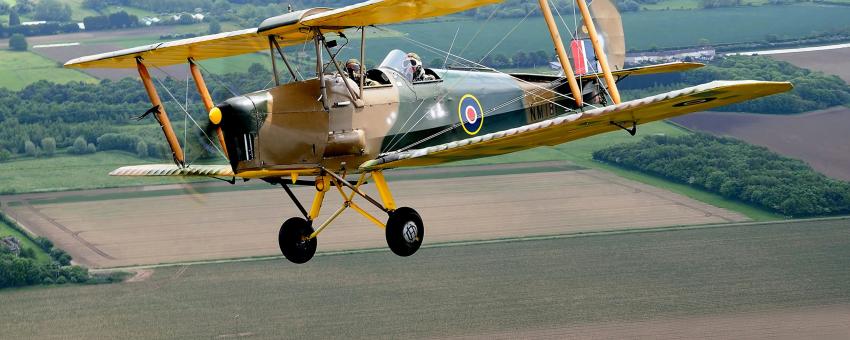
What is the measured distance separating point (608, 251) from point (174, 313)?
81.4 feet

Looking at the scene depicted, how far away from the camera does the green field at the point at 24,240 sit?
85469mm

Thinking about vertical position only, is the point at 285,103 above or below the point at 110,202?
above

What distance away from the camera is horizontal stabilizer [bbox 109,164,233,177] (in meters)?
27.5

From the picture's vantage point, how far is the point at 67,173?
97.4m

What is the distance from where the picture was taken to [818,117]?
114500 mm

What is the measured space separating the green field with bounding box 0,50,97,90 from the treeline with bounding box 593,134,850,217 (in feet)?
157

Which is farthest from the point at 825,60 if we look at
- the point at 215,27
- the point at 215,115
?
the point at 215,115

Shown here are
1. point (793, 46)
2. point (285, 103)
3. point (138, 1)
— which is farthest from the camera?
point (138, 1)

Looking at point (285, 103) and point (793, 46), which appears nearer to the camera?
point (285, 103)

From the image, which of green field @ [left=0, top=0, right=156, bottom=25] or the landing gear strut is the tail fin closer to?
the landing gear strut

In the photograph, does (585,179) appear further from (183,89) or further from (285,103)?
(285,103)

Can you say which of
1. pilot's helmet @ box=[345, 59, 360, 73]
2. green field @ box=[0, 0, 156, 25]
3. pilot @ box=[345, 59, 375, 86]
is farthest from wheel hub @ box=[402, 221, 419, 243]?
green field @ box=[0, 0, 156, 25]

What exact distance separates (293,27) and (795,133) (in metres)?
89.2

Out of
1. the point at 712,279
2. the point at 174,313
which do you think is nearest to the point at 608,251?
the point at 712,279
